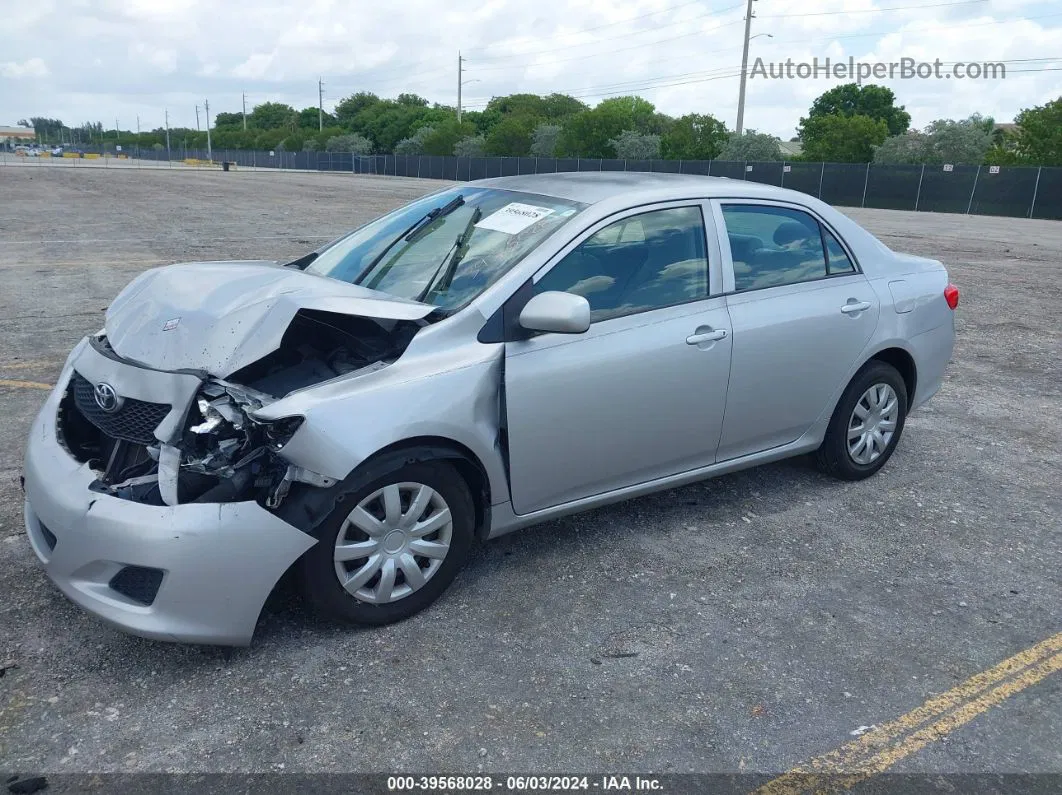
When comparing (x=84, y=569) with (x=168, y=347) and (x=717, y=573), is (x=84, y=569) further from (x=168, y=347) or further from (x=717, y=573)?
(x=717, y=573)

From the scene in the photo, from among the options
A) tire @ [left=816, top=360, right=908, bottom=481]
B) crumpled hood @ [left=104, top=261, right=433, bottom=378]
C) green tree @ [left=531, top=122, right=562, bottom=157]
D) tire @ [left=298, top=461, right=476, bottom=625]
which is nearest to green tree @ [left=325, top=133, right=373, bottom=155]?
green tree @ [left=531, top=122, right=562, bottom=157]

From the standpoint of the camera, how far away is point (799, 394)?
443 cm

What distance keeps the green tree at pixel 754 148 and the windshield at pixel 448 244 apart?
47057mm

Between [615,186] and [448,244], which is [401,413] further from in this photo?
[615,186]

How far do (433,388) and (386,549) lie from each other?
0.62 metres

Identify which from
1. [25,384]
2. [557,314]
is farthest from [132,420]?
[25,384]

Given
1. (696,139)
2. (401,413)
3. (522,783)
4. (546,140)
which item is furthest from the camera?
(546,140)

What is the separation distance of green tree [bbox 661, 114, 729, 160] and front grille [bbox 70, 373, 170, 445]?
55.7 metres

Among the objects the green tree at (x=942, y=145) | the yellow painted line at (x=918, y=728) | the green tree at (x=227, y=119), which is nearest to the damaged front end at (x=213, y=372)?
the yellow painted line at (x=918, y=728)

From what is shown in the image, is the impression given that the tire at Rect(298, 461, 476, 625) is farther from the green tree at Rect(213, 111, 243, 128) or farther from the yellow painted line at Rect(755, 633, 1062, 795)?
the green tree at Rect(213, 111, 243, 128)

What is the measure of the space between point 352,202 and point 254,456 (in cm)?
2623

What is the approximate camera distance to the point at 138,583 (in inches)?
116

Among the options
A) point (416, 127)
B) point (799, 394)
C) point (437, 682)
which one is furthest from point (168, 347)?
point (416, 127)

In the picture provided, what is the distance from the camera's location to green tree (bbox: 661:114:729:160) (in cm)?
5616
